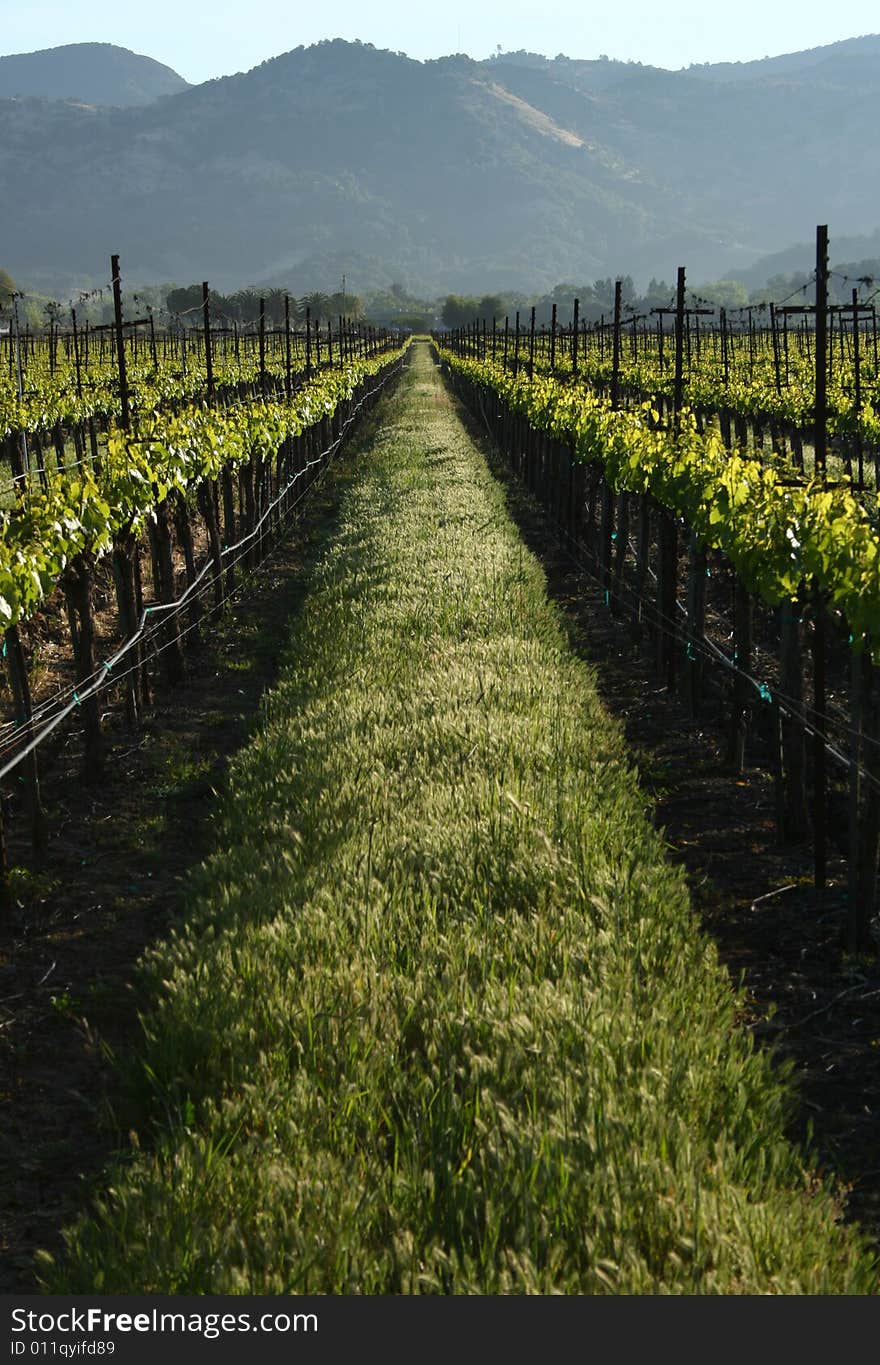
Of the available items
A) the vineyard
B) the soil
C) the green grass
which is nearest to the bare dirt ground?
the vineyard

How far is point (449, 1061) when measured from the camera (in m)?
5.36

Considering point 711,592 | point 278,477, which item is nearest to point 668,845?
point 711,592

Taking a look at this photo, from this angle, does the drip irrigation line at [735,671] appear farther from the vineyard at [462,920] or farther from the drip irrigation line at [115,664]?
the drip irrigation line at [115,664]

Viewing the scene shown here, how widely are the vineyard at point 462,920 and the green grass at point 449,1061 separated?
0.02m

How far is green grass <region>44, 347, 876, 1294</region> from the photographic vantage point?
14.0 feet

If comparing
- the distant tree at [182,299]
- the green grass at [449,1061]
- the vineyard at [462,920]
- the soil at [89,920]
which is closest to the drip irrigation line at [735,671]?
the vineyard at [462,920]

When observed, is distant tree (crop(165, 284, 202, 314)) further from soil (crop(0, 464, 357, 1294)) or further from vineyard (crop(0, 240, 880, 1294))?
soil (crop(0, 464, 357, 1294))

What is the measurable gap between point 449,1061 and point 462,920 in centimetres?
147

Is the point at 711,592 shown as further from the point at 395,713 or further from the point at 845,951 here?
the point at 845,951

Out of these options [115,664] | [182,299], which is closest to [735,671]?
[115,664]

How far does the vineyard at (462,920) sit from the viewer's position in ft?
14.4

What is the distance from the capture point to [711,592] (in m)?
18.3

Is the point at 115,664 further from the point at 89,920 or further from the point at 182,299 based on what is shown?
the point at 182,299

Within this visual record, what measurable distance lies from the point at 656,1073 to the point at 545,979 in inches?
39.8
